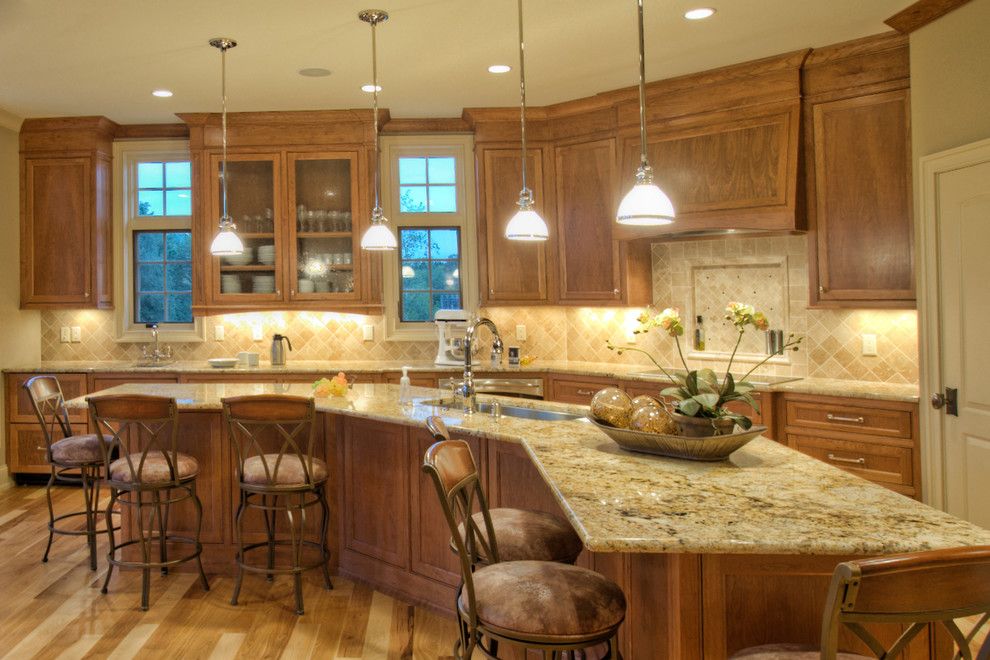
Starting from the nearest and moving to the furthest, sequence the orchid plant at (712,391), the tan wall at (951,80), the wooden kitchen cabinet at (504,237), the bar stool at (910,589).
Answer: the bar stool at (910,589) → the orchid plant at (712,391) → the tan wall at (951,80) → the wooden kitchen cabinet at (504,237)

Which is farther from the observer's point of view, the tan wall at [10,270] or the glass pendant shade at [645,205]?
the tan wall at [10,270]

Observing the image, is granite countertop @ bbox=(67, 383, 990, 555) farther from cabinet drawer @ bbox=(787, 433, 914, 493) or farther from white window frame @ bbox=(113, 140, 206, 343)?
white window frame @ bbox=(113, 140, 206, 343)

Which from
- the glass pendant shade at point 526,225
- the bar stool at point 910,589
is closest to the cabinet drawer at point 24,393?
the glass pendant shade at point 526,225

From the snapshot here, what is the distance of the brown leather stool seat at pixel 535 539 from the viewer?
2.25 m

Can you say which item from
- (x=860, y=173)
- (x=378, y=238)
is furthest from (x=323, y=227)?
(x=860, y=173)

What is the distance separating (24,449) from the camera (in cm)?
582

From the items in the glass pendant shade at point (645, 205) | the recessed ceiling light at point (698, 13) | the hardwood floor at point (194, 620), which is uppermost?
the recessed ceiling light at point (698, 13)

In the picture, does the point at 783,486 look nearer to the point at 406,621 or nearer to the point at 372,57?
the point at 406,621

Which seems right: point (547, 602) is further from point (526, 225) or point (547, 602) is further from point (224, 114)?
point (224, 114)

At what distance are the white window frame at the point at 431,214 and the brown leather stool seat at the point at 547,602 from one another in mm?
4332

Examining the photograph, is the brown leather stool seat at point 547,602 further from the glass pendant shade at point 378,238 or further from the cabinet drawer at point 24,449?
the cabinet drawer at point 24,449

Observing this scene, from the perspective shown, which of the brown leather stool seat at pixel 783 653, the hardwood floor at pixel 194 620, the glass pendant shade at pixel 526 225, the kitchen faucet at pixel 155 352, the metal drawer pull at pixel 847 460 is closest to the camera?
the brown leather stool seat at pixel 783 653

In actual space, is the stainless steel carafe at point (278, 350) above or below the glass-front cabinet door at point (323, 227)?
below

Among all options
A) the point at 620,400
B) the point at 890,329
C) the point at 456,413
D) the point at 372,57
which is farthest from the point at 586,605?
the point at 372,57
